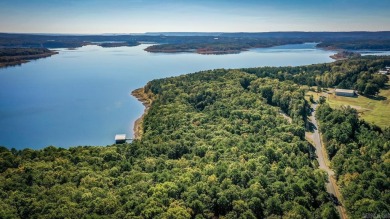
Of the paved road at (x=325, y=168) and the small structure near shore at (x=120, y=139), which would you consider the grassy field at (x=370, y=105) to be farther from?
the small structure near shore at (x=120, y=139)

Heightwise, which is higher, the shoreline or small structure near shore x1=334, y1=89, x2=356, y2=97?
small structure near shore x1=334, y1=89, x2=356, y2=97

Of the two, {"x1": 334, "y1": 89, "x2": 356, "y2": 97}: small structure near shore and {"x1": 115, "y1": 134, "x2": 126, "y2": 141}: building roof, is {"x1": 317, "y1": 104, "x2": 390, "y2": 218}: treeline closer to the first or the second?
{"x1": 334, "y1": 89, "x2": 356, "y2": 97}: small structure near shore

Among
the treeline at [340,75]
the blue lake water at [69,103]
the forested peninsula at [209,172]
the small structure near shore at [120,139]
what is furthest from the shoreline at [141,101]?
the treeline at [340,75]

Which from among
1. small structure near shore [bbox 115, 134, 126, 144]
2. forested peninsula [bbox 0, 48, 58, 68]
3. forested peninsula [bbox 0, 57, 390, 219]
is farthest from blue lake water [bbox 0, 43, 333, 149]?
forested peninsula [bbox 0, 57, 390, 219]

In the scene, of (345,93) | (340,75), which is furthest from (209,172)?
(340,75)

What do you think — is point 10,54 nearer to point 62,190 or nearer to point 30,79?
point 30,79

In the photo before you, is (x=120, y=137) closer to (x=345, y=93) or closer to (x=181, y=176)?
(x=181, y=176)
